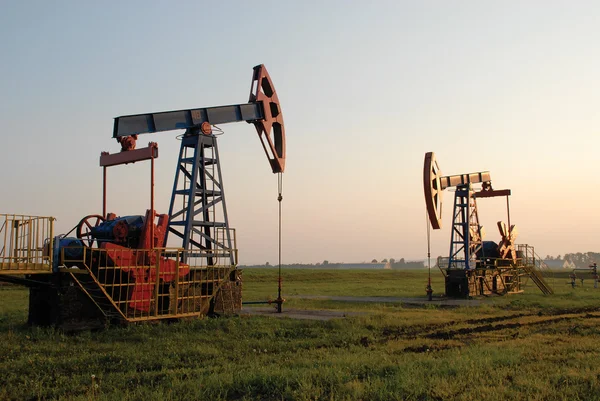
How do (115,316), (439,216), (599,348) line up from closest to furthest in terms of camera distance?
(599,348) → (115,316) → (439,216)

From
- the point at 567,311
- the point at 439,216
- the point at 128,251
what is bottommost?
the point at 567,311

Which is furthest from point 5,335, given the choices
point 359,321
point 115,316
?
point 359,321

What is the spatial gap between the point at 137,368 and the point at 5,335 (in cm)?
474

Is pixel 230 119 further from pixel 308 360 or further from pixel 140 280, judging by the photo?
pixel 308 360

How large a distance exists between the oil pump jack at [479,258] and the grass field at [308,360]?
10248mm

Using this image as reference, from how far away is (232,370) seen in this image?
338 inches

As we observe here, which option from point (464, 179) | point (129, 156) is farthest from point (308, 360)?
point (464, 179)

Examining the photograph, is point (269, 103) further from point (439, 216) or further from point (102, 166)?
point (439, 216)

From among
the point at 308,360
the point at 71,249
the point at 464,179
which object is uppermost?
the point at 464,179

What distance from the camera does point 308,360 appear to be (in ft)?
30.7

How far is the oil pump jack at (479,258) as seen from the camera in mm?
26766

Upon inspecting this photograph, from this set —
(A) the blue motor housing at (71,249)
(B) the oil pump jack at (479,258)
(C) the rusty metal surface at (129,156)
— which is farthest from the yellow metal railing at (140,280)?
(B) the oil pump jack at (479,258)

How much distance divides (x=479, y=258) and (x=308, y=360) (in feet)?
72.3

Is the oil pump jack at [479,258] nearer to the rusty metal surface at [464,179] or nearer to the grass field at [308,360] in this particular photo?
the rusty metal surface at [464,179]
